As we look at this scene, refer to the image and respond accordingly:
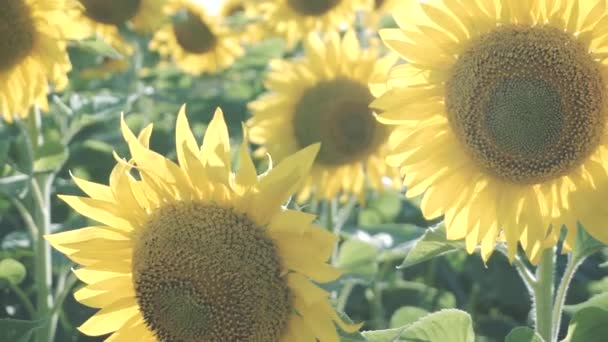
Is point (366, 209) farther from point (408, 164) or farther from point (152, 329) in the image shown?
point (152, 329)

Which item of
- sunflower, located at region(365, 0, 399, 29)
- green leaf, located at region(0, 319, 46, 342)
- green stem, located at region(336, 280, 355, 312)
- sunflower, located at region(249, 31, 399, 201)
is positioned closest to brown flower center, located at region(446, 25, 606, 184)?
green stem, located at region(336, 280, 355, 312)

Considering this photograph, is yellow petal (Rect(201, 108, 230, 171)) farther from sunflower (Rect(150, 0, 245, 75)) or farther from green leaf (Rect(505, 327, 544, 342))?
sunflower (Rect(150, 0, 245, 75))

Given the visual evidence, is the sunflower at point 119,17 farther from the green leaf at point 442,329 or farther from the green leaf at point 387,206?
the green leaf at point 442,329

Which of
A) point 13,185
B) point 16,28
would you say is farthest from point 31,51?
point 13,185

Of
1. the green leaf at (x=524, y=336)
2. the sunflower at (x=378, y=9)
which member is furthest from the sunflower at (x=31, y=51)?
the sunflower at (x=378, y=9)

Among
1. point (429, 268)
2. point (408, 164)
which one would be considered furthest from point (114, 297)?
point (429, 268)
